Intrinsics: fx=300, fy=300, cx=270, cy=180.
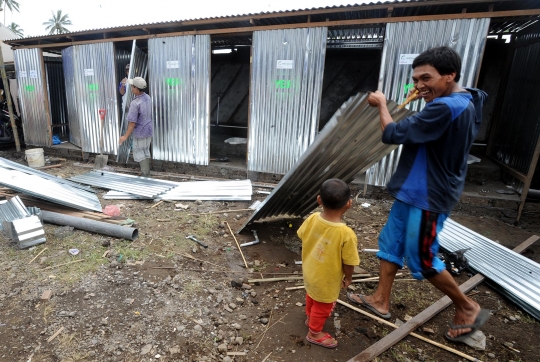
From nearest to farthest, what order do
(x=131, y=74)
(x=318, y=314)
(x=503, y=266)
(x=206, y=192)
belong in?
(x=318, y=314) < (x=503, y=266) < (x=206, y=192) < (x=131, y=74)

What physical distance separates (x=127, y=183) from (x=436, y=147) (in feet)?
19.2

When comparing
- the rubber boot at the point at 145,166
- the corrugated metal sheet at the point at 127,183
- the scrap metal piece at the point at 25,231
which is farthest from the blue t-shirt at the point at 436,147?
the rubber boot at the point at 145,166

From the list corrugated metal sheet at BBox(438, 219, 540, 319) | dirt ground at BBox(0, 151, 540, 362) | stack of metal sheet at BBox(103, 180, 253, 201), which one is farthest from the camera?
stack of metal sheet at BBox(103, 180, 253, 201)

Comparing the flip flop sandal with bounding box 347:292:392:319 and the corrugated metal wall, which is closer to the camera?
the flip flop sandal with bounding box 347:292:392:319

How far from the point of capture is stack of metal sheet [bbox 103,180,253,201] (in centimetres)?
557

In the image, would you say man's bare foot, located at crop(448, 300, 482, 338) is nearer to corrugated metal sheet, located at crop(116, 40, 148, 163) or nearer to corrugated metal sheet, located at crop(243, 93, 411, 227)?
A: corrugated metal sheet, located at crop(243, 93, 411, 227)

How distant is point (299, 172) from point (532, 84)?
573 cm

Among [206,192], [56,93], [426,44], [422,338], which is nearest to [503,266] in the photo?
[422,338]

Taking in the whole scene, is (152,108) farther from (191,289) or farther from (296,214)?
(191,289)

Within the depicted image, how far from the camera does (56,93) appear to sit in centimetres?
1027

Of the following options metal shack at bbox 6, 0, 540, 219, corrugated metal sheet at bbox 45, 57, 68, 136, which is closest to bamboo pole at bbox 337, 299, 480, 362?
metal shack at bbox 6, 0, 540, 219

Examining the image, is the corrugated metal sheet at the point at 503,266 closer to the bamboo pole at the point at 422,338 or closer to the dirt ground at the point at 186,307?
the dirt ground at the point at 186,307

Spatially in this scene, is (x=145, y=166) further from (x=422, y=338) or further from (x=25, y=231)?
(x=422, y=338)

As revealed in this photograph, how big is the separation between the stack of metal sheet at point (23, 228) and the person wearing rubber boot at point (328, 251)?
3.42m
